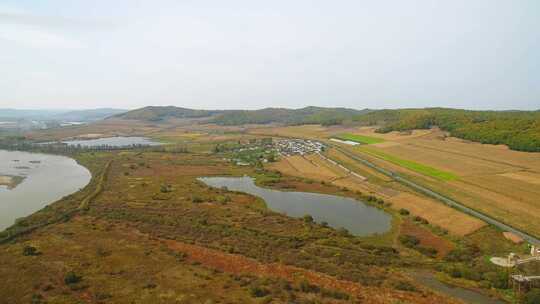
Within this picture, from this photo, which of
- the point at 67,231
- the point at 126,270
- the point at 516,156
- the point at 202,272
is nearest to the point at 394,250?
the point at 202,272

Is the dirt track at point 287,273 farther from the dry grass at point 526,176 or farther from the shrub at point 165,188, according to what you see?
the dry grass at point 526,176

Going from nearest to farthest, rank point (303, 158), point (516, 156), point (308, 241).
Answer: point (308, 241)
point (516, 156)
point (303, 158)

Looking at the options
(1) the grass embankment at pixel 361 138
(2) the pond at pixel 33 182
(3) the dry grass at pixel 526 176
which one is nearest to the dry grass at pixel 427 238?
(3) the dry grass at pixel 526 176

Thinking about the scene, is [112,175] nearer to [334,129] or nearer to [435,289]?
[435,289]

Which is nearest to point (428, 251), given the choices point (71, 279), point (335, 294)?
point (335, 294)

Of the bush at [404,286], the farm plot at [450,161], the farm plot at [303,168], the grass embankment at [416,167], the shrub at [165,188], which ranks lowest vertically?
the bush at [404,286]

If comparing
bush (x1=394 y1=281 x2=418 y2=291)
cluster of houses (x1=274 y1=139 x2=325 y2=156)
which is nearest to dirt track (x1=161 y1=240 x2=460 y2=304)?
bush (x1=394 y1=281 x2=418 y2=291)
